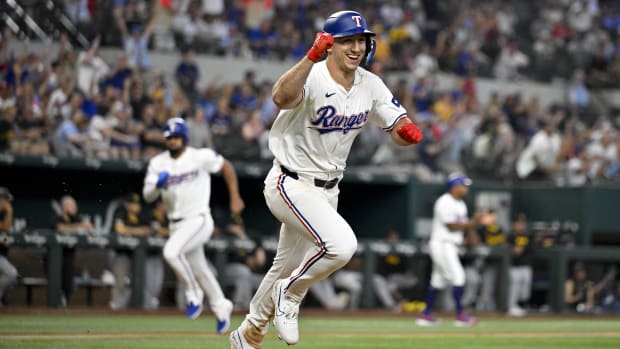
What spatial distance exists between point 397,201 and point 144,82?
470cm

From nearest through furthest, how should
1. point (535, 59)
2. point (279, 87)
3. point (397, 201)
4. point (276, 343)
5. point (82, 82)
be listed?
point (279, 87) < point (276, 343) < point (82, 82) < point (397, 201) < point (535, 59)

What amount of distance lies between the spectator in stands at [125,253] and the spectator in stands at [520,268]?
6268 millimetres

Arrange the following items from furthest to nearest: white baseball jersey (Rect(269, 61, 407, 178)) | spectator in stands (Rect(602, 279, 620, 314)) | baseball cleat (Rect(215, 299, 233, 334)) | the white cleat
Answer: spectator in stands (Rect(602, 279, 620, 314)), baseball cleat (Rect(215, 299, 233, 334)), the white cleat, white baseball jersey (Rect(269, 61, 407, 178))

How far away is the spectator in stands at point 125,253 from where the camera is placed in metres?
14.5

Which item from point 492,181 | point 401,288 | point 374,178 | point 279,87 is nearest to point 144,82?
point 374,178

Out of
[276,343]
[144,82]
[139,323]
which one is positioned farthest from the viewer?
[144,82]

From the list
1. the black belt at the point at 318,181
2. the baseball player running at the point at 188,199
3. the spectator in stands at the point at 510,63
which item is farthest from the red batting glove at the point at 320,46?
the spectator in stands at the point at 510,63

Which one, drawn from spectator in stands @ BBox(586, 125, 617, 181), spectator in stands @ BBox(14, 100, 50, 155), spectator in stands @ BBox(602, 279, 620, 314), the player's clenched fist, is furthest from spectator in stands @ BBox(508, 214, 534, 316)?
the player's clenched fist

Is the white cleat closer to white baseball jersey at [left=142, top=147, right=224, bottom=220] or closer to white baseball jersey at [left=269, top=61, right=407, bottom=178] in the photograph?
white baseball jersey at [left=269, top=61, right=407, bottom=178]

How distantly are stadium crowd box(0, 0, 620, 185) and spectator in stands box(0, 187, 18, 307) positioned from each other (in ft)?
2.64

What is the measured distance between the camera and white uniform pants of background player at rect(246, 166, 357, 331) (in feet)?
21.4

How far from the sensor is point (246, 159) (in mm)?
16188

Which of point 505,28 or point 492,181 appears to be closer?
point 492,181

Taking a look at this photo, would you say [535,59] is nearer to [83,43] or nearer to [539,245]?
[539,245]
